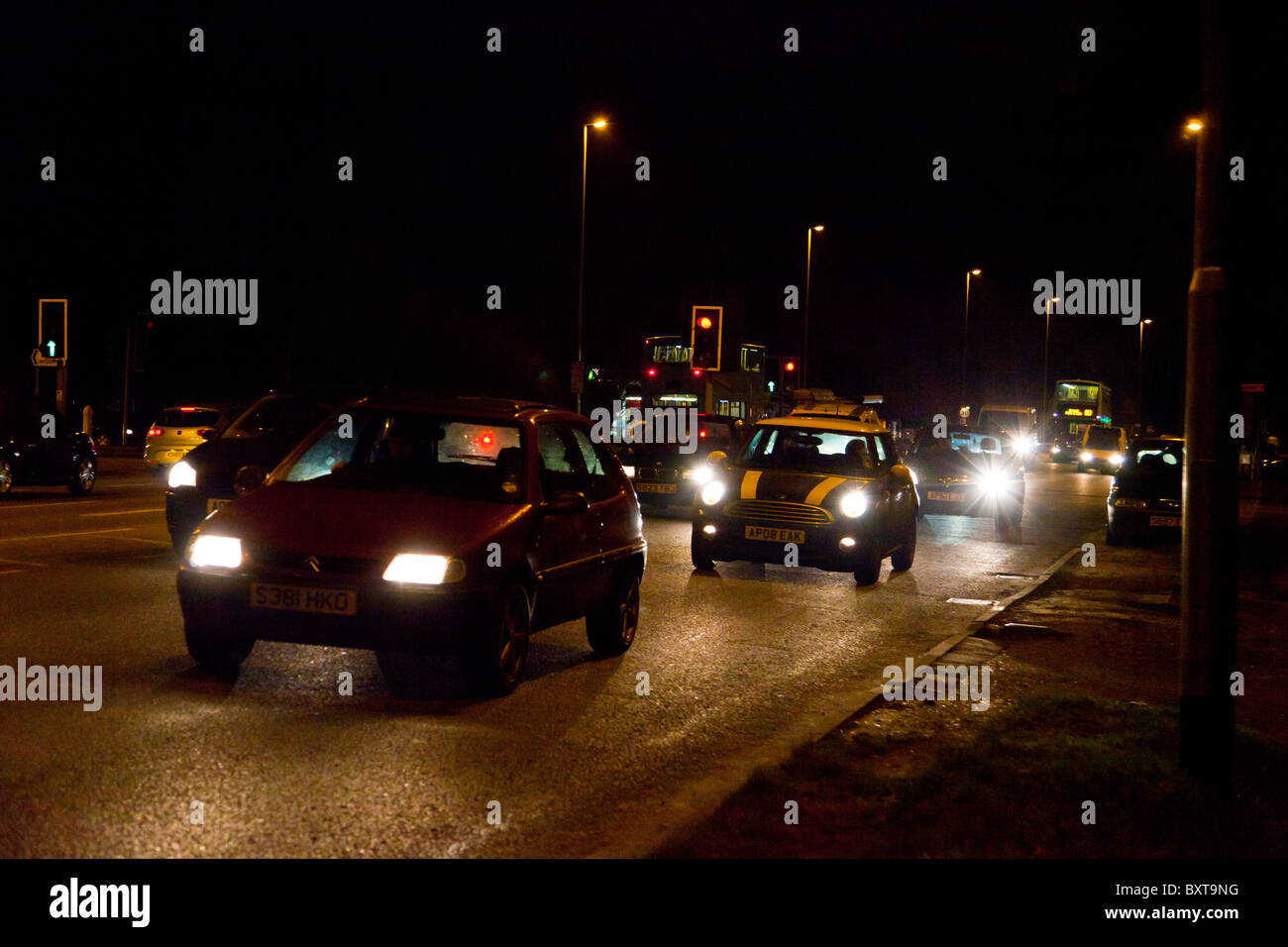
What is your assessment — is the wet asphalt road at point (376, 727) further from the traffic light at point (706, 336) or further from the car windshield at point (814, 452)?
the traffic light at point (706, 336)

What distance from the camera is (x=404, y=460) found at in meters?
8.58

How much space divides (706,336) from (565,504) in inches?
873

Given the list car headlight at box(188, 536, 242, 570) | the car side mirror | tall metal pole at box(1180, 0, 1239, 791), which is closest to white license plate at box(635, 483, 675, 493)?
the car side mirror

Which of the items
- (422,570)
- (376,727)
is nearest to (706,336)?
(422,570)

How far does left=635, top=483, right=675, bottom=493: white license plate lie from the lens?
2303 cm

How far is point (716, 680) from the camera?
8750mm

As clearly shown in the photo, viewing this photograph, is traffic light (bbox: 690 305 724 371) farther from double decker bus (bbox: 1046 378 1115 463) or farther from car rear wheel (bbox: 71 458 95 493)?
double decker bus (bbox: 1046 378 1115 463)

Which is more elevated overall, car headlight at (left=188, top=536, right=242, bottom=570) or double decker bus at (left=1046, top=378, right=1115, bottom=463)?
double decker bus at (left=1046, top=378, right=1115, bottom=463)

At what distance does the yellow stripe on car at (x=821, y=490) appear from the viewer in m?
14.2

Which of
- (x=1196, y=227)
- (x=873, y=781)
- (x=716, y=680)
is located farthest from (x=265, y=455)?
(x=1196, y=227)

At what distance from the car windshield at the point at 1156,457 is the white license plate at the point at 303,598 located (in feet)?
57.2

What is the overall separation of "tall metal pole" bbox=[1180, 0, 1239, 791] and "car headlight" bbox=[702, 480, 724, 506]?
8.99 m

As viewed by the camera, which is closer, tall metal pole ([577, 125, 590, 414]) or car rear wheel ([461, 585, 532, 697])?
car rear wheel ([461, 585, 532, 697])
